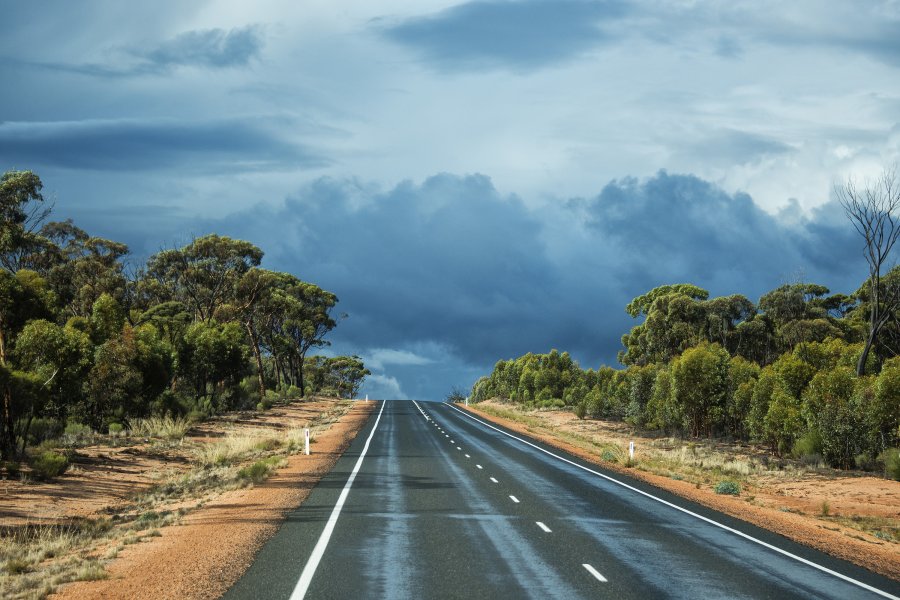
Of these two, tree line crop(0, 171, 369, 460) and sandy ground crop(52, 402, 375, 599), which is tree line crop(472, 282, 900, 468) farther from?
tree line crop(0, 171, 369, 460)

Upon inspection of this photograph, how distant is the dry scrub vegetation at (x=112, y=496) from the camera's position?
14.2m

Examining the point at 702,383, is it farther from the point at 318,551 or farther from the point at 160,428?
the point at 318,551

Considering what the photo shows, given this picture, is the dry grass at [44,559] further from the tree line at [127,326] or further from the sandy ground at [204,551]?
the tree line at [127,326]

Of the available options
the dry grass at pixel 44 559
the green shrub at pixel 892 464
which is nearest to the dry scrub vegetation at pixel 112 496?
the dry grass at pixel 44 559

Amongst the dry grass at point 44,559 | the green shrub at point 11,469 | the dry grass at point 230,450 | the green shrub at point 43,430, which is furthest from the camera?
the green shrub at point 43,430

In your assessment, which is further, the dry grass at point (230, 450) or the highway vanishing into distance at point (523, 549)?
the dry grass at point (230, 450)

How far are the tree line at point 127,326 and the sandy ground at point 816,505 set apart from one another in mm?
22679

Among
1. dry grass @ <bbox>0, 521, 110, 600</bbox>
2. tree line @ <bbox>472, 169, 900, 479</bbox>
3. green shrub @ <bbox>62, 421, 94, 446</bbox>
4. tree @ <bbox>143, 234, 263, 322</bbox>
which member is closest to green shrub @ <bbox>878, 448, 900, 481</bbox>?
tree line @ <bbox>472, 169, 900, 479</bbox>

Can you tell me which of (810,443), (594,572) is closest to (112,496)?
(594,572)

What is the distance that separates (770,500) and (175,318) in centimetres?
4803

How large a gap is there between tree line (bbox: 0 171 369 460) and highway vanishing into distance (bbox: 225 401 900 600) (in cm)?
1438

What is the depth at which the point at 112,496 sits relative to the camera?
25.8m

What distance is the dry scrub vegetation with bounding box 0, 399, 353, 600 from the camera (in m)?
14.2

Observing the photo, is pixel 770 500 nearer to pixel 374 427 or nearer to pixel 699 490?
pixel 699 490
